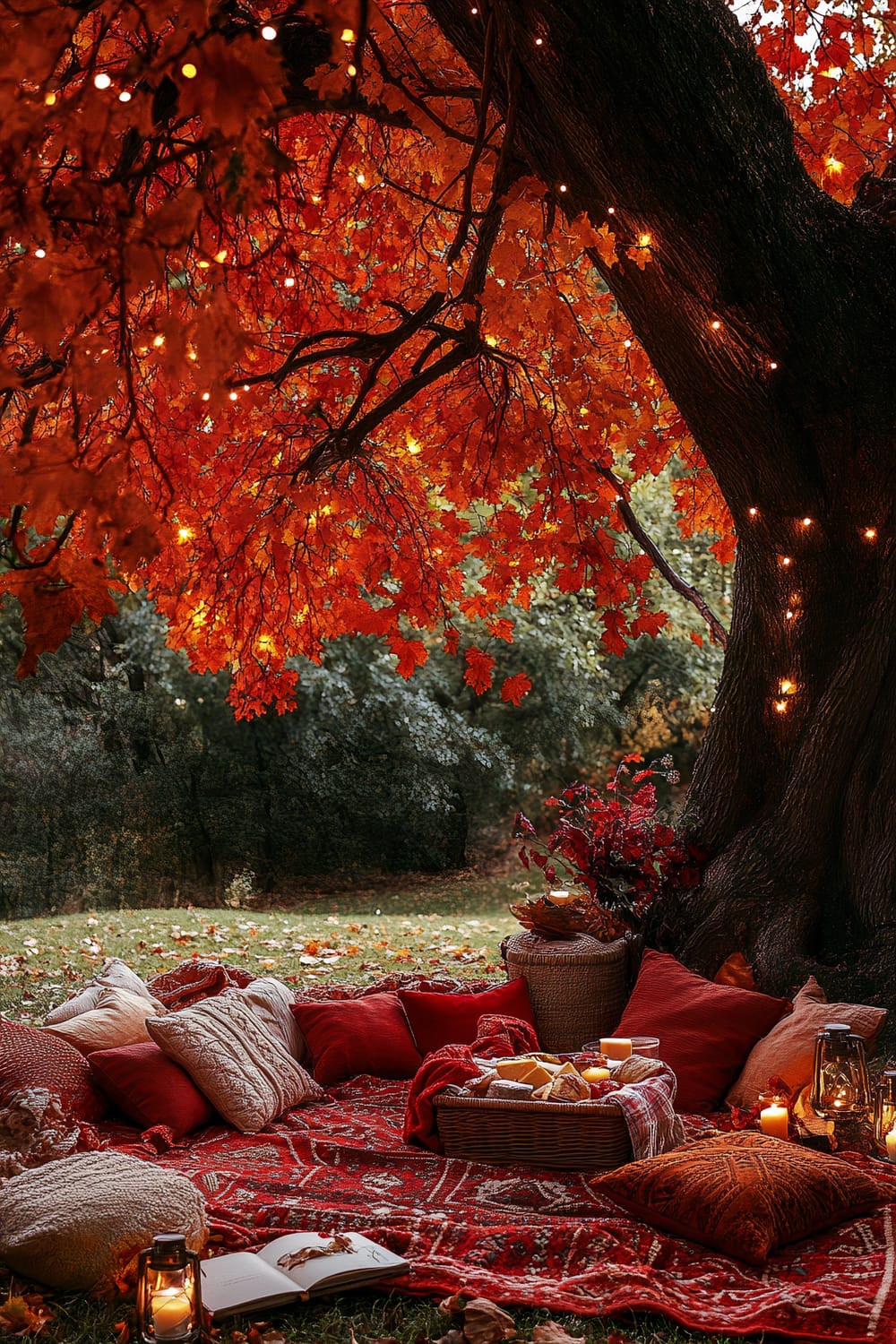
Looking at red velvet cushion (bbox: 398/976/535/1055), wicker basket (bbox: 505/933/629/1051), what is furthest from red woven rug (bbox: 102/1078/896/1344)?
wicker basket (bbox: 505/933/629/1051)

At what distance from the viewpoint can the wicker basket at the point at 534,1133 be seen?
3383 mm

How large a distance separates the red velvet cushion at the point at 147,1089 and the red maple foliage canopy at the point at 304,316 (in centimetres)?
147

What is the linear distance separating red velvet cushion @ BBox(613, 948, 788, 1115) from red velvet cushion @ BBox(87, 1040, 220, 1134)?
58.0 inches

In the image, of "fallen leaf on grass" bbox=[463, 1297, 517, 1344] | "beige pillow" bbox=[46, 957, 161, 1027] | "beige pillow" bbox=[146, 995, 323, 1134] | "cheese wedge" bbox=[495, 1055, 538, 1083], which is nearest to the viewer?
"fallen leaf on grass" bbox=[463, 1297, 517, 1344]

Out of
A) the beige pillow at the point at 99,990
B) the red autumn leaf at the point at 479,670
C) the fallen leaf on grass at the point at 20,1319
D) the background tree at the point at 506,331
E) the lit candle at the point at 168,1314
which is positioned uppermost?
the background tree at the point at 506,331

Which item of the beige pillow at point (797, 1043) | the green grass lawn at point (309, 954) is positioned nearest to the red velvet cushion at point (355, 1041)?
the beige pillow at point (797, 1043)

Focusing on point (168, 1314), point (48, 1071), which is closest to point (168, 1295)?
point (168, 1314)

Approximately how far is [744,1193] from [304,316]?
468cm

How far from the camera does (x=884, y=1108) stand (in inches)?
135

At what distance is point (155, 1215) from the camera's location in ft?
8.89

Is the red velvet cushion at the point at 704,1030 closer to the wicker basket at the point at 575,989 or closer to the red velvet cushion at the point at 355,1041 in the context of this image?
the wicker basket at the point at 575,989

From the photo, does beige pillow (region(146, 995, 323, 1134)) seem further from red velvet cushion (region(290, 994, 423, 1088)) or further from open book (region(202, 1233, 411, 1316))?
open book (region(202, 1233, 411, 1316))

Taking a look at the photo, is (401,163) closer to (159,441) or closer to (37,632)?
(159,441)

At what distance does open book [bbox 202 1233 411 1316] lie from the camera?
250 centimetres
